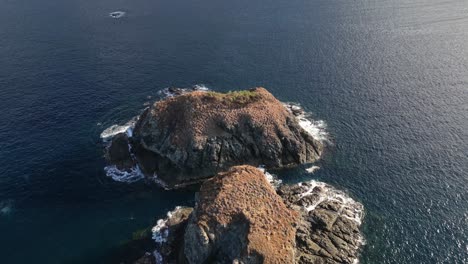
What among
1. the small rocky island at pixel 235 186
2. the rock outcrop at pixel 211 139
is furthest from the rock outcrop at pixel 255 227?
the rock outcrop at pixel 211 139

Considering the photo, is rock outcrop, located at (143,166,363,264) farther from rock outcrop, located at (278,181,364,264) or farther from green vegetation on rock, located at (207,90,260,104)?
green vegetation on rock, located at (207,90,260,104)

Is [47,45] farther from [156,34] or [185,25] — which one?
[185,25]

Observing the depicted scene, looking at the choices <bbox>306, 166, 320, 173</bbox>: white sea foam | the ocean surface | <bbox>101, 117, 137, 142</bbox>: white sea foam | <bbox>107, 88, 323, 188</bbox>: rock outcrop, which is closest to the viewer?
the ocean surface

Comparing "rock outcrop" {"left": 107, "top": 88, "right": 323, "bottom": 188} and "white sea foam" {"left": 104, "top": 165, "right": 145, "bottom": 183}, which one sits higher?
"rock outcrop" {"left": 107, "top": 88, "right": 323, "bottom": 188}

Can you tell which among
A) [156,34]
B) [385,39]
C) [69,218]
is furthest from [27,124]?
[385,39]

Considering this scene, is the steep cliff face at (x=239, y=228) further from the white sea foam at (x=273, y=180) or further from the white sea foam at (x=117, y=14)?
the white sea foam at (x=117, y=14)

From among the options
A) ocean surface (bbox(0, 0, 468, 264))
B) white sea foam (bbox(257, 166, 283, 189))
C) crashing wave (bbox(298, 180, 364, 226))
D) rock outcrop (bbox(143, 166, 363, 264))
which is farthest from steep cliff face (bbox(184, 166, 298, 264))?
white sea foam (bbox(257, 166, 283, 189))

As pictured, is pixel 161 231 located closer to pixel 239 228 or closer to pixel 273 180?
pixel 239 228

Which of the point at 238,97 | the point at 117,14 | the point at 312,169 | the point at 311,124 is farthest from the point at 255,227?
the point at 117,14
